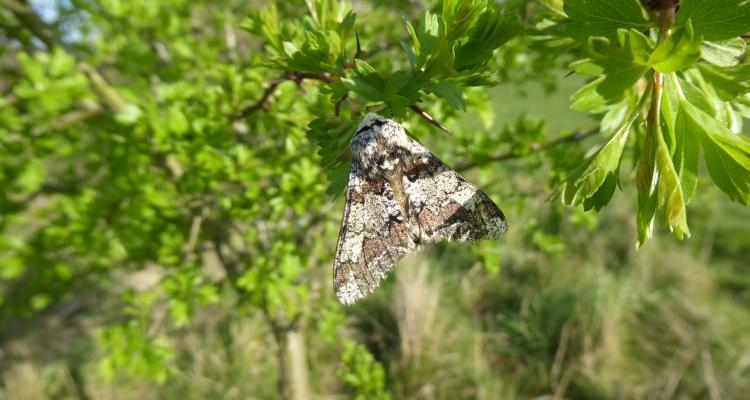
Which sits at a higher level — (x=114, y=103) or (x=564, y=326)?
(x=114, y=103)

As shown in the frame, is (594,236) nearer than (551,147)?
No

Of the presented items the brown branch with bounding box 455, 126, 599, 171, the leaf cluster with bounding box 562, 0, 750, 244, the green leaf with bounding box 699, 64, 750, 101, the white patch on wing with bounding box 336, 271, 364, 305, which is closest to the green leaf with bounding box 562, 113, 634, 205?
the leaf cluster with bounding box 562, 0, 750, 244

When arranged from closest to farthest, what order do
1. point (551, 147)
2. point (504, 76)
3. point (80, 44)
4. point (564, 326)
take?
point (551, 147), point (504, 76), point (80, 44), point (564, 326)

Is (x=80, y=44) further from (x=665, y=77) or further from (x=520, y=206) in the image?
(x=665, y=77)

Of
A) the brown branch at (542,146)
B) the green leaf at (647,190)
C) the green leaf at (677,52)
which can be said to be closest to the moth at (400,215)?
the green leaf at (647,190)

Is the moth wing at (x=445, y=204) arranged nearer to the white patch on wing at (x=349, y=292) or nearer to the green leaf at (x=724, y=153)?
the white patch on wing at (x=349, y=292)

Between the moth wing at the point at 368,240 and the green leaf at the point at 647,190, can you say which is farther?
the moth wing at the point at 368,240

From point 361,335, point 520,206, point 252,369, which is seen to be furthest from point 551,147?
point 252,369
